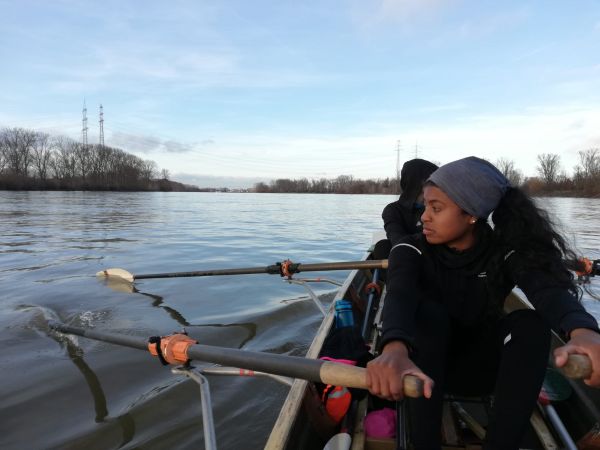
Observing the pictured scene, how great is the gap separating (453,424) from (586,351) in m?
1.12

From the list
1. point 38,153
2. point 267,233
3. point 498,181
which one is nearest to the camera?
point 498,181

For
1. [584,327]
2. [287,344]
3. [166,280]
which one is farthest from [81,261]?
[584,327]

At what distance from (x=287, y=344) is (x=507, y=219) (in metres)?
3.09

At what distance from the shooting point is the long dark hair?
1.67 meters

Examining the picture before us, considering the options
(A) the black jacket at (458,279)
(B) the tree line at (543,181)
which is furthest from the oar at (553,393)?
(B) the tree line at (543,181)

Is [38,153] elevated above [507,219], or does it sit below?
above

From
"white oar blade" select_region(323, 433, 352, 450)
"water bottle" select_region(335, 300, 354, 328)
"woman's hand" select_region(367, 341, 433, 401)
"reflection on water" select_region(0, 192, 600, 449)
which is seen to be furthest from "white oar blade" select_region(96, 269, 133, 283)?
"woman's hand" select_region(367, 341, 433, 401)

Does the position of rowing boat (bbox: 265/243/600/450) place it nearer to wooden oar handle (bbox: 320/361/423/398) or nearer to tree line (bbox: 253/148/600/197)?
wooden oar handle (bbox: 320/361/423/398)

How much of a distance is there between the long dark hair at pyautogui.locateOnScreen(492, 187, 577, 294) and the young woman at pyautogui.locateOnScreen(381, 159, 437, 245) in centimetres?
176

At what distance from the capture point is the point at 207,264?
8195mm

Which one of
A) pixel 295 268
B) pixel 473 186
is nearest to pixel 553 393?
pixel 473 186

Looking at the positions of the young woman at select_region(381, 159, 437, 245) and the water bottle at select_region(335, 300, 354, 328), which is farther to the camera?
the young woman at select_region(381, 159, 437, 245)

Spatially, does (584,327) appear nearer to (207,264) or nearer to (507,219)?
(507,219)

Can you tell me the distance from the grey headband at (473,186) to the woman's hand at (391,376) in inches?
32.5
